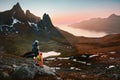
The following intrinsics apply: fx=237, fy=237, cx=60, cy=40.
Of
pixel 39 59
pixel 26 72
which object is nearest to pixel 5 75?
pixel 26 72

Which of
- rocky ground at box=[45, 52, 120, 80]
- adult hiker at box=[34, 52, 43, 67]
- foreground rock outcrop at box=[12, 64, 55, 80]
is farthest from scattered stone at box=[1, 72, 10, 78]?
rocky ground at box=[45, 52, 120, 80]

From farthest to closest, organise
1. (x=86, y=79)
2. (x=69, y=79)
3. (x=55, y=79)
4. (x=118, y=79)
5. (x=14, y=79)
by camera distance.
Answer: (x=118, y=79) < (x=86, y=79) < (x=69, y=79) < (x=55, y=79) < (x=14, y=79)

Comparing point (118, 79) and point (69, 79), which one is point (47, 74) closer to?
point (69, 79)

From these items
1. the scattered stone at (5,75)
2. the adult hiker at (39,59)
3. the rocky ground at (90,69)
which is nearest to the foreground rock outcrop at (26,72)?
the scattered stone at (5,75)

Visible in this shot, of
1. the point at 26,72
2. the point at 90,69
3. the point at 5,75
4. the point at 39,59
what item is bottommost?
the point at 90,69

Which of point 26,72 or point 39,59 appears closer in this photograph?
point 26,72

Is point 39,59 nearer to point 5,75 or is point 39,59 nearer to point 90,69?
point 5,75

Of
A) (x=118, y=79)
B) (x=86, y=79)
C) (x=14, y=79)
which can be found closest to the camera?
(x=14, y=79)

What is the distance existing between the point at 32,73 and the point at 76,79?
6.42 meters

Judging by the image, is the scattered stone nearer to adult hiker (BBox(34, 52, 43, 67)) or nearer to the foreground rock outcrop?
the foreground rock outcrop

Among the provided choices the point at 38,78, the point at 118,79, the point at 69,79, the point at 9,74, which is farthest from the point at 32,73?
the point at 118,79

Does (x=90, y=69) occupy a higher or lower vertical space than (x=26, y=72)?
lower

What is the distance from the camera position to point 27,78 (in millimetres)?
25219

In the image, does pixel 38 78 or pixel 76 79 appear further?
pixel 76 79
